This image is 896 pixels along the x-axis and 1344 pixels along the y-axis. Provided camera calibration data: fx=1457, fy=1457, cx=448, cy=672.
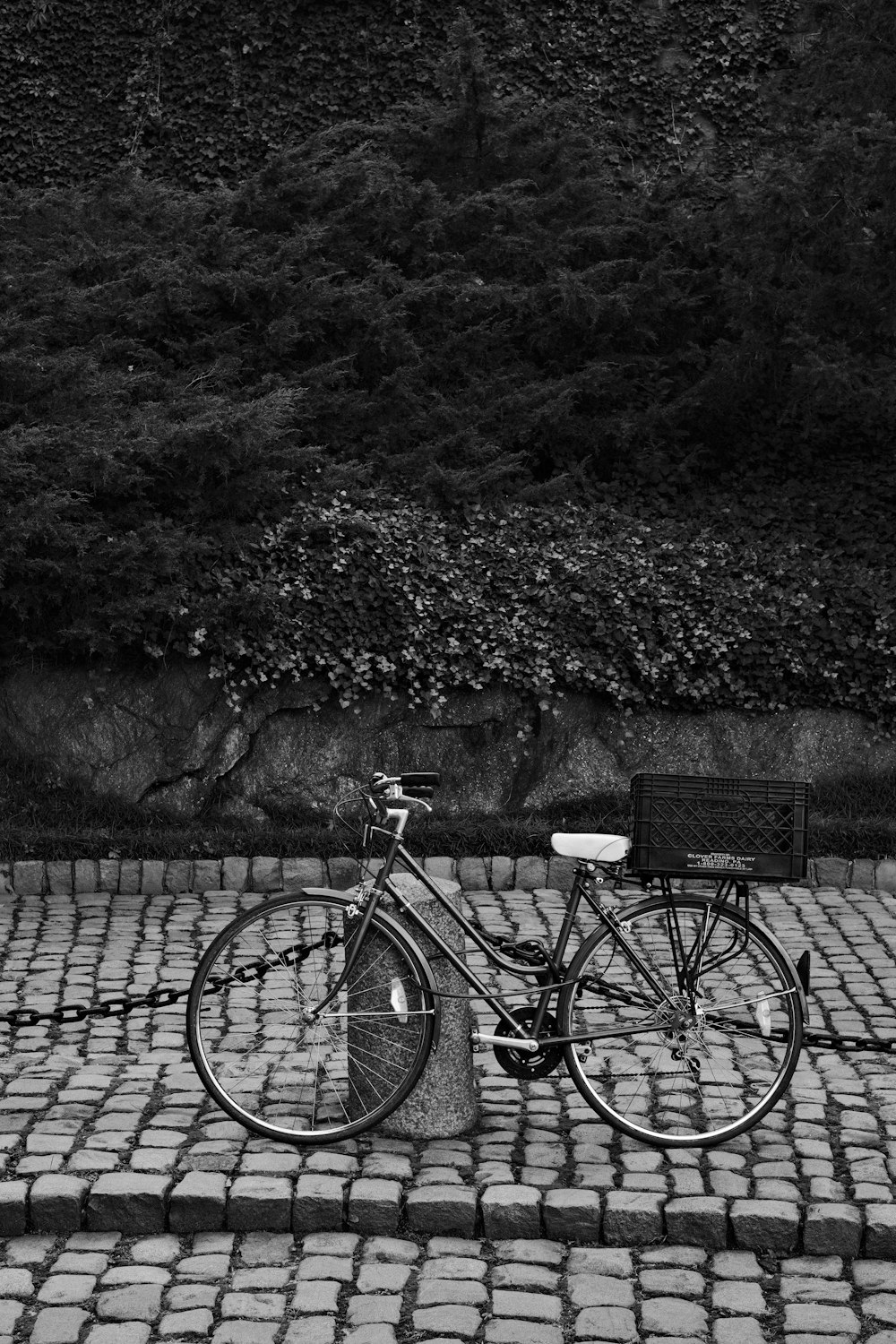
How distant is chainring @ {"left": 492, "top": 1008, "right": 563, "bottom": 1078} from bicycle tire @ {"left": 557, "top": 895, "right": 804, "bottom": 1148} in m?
0.06

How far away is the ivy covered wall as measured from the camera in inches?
533

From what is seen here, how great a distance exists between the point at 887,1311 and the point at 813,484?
24.0 feet

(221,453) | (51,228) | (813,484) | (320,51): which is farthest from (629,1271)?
(320,51)

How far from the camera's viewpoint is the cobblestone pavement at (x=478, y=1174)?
379 centimetres

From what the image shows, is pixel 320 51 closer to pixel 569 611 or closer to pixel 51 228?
pixel 51 228

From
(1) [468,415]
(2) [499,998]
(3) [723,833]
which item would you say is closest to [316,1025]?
(2) [499,998]

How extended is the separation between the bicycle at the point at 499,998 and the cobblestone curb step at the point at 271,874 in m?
3.27

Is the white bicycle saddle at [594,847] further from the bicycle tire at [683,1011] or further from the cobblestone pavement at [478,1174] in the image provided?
the cobblestone pavement at [478,1174]

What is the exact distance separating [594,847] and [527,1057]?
25.4 inches

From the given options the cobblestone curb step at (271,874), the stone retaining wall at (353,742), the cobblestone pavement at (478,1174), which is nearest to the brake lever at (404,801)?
the cobblestone pavement at (478,1174)

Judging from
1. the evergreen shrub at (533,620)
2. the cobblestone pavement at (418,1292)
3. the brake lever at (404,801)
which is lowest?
the cobblestone pavement at (418,1292)

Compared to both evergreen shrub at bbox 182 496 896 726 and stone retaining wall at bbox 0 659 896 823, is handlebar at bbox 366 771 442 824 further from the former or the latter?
stone retaining wall at bbox 0 659 896 823

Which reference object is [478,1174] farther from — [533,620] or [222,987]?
[533,620]

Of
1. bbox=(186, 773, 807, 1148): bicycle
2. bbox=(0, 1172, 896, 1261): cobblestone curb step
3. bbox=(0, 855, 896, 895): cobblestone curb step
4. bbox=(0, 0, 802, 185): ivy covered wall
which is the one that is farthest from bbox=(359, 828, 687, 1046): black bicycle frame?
bbox=(0, 0, 802, 185): ivy covered wall
